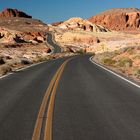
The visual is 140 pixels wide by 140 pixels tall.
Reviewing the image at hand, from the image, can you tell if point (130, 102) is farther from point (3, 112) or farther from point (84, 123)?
point (3, 112)

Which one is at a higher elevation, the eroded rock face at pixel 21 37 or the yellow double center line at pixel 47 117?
the yellow double center line at pixel 47 117

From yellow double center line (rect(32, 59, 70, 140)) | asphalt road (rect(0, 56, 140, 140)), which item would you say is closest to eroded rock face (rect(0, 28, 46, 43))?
asphalt road (rect(0, 56, 140, 140))

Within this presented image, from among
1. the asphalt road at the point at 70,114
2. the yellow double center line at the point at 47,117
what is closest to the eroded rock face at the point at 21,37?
the asphalt road at the point at 70,114

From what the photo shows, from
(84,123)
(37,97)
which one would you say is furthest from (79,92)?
(84,123)

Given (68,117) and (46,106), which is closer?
(68,117)

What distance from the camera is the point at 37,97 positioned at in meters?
14.6

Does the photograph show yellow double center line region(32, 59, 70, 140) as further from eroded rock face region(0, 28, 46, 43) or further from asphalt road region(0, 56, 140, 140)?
eroded rock face region(0, 28, 46, 43)

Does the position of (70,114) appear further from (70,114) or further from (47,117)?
(47,117)

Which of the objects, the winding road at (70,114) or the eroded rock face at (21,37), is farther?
the eroded rock face at (21,37)

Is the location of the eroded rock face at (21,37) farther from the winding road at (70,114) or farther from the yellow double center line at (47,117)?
the yellow double center line at (47,117)

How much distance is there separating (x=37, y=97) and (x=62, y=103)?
1880mm

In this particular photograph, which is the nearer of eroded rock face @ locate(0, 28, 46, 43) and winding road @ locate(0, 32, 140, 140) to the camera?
winding road @ locate(0, 32, 140, 140)

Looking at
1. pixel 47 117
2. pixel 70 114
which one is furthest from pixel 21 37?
pixel 47 117

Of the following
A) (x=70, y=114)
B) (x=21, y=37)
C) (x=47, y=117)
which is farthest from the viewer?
(x=21, y=37)
